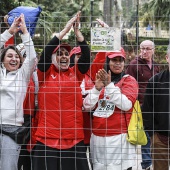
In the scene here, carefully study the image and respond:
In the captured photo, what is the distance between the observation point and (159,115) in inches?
145

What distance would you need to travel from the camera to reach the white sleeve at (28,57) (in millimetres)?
3555

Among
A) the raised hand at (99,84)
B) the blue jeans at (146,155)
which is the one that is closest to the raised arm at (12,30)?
the raised hand at (99,84)

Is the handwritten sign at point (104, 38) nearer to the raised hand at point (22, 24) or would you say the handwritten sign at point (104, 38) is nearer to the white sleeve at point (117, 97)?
the white sleeve at point (117, 97)

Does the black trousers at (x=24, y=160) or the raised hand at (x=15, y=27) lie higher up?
the raised hand at (x=15, y=27)

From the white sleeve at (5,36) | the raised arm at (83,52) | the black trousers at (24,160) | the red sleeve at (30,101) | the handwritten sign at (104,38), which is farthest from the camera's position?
the black trousers at (24,160)

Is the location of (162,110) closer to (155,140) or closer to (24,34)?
(155,140)

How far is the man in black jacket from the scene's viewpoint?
364 cm

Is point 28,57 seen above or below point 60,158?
above

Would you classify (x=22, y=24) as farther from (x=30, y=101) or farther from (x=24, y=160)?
(x=24, y=160)

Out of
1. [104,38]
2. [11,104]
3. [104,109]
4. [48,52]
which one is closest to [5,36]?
[48,52]

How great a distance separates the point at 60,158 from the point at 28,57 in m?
0.85

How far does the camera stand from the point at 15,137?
3.67m

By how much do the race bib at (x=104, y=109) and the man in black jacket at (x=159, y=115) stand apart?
299 mm

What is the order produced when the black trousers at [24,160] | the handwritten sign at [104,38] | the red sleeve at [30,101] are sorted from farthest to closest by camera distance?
the black trousers at [24,160]
the red sleeve at [30,101]
the handwritten sign at [104,38]
